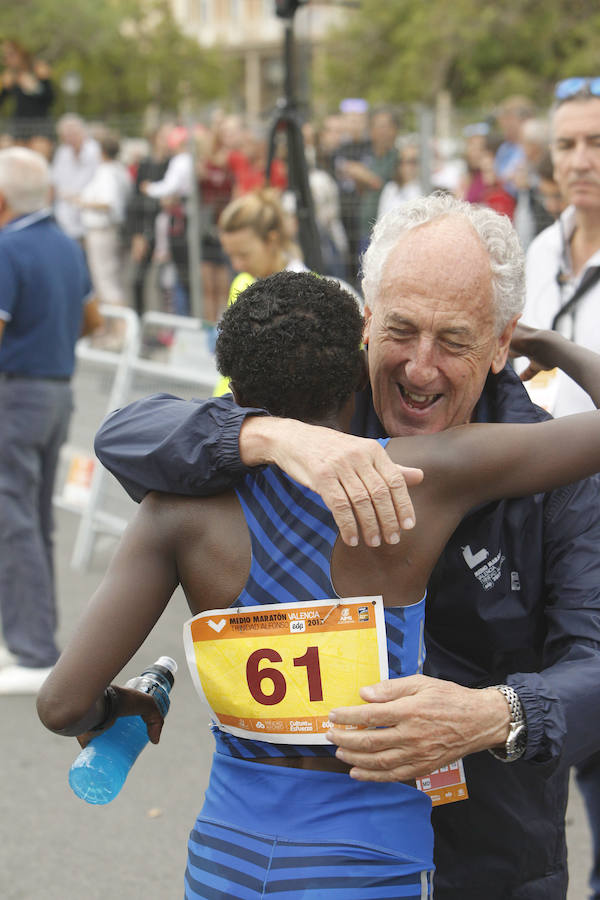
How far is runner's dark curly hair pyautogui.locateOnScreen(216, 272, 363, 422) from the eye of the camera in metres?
1.74

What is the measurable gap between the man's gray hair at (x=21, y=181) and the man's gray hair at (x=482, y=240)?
10.9 ft

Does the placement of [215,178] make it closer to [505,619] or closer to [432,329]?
[432,329]

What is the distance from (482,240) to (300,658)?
827 millimetres

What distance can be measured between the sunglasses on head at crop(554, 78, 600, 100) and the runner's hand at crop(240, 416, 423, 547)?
2.56 meters

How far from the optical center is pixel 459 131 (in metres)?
14.0

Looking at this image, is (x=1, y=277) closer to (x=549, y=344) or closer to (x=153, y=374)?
(x=153, y=374)

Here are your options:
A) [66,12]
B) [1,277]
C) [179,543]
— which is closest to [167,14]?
[66,12]

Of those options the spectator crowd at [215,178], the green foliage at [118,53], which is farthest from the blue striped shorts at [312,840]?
the green foliage at [118,53]

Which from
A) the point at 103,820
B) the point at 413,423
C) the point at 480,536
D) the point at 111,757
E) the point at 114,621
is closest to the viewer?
the point at 114,621

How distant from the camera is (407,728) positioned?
1.62 m

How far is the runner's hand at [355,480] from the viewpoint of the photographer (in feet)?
5.15

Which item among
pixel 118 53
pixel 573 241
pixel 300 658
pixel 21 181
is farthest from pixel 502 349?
pixel 118 53

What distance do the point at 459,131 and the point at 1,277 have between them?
33.0 feet

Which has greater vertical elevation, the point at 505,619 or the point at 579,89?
the point at 579,89
